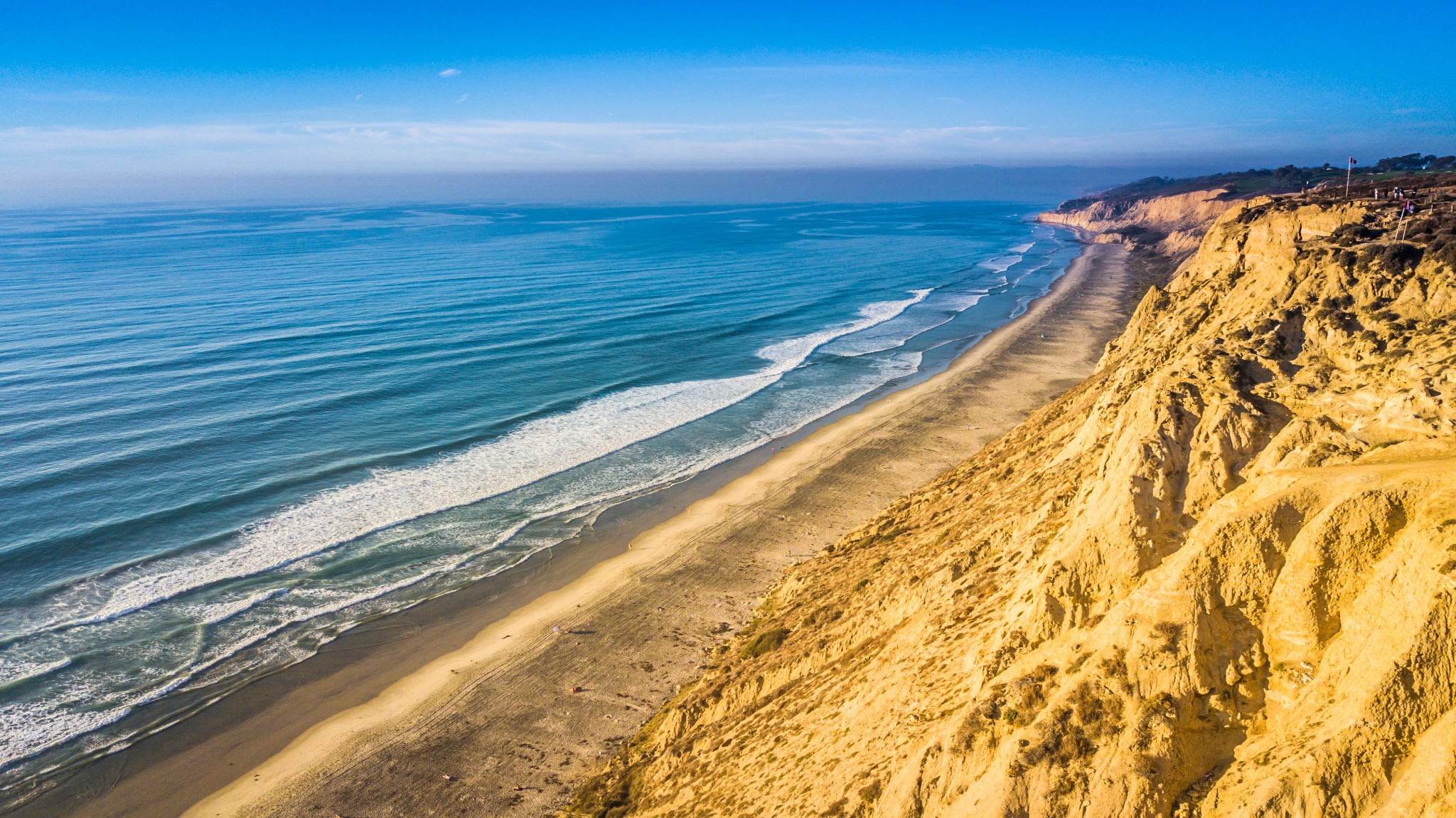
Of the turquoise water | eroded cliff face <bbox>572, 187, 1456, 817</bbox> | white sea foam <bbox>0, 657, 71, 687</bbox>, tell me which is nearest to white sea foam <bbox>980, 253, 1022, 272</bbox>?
the turquoise water

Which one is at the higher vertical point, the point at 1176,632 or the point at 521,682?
the point at 1176,632

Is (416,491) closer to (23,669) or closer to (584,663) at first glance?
(23,669)

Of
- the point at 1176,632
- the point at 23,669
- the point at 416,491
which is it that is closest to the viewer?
the point at 1176,632

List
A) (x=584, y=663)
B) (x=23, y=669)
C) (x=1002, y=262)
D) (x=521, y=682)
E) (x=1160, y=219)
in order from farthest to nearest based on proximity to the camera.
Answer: (x=1160, y=219)
(x=1002, y=262)
(x=23, y=669)
(x=584, y=663)
(x=521, y=682)

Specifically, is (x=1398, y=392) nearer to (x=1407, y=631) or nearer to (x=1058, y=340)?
(x=1407, y=631)

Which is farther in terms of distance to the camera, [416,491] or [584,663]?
[416,491]

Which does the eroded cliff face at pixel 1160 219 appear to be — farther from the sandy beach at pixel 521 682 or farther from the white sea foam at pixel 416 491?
the sandy beach at pixel 521 682

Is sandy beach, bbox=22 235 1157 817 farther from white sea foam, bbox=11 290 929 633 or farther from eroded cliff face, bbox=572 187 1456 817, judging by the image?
white sea foam, bbox=11 290 929 633

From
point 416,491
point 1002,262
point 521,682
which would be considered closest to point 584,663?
point 521,682
